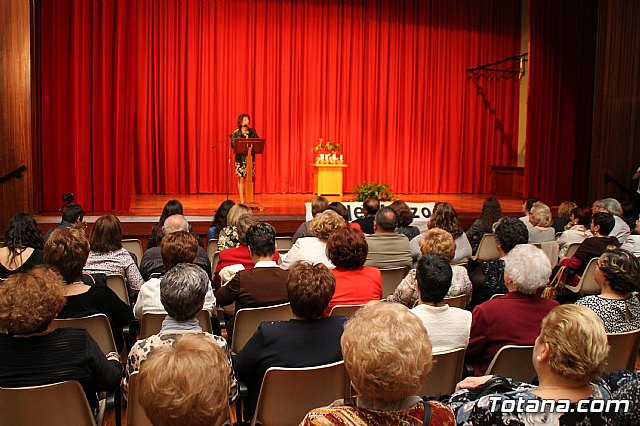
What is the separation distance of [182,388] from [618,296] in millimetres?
2410

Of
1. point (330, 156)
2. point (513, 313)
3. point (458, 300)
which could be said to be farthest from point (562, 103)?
point (513, 313)

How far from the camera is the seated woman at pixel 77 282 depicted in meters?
3.38

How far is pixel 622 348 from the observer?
10.3 ft

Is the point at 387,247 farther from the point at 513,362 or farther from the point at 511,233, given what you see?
the point at 513,362

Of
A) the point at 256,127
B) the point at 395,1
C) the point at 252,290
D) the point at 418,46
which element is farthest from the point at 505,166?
the point at 252,290

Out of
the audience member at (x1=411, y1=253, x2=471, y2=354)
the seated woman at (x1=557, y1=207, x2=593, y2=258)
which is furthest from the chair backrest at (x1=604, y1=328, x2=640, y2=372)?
the seated woman at (x1=557, y1=207, x2=593, y2=258)

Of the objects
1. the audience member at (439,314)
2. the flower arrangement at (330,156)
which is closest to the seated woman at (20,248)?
the audience member at (439,314)

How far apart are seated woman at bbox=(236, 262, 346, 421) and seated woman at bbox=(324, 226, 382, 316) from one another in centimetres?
91

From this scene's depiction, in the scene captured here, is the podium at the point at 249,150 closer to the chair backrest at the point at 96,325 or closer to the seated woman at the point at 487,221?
the seated woman at the point at 487,221

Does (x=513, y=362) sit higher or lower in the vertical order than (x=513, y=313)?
lower

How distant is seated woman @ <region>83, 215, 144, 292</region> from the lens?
14.5 ft

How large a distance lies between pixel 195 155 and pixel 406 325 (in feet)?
35.1

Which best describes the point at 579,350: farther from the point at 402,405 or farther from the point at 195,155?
the point at 195,155

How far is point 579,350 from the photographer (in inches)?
77.4
